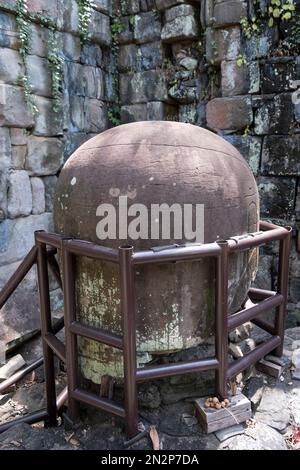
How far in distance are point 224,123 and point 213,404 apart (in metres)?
3.53

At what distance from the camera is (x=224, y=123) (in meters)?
4.61

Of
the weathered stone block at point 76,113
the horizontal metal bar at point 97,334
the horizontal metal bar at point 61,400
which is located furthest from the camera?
the weathered stone block at point 76,113

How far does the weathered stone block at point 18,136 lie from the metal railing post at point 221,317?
9.80 ft

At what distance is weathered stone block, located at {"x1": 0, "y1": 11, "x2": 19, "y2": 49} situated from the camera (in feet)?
12.2

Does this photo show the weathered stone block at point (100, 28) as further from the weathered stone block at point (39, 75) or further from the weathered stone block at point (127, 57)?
the weathered stone block at point (39, 75)

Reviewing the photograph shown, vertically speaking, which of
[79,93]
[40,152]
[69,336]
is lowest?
[69,336]

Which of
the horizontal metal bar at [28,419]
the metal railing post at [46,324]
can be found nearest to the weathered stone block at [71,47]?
the metal railing post at [46,324]

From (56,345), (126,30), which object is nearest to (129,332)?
(56,345)

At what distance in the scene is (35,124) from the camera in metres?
4.18

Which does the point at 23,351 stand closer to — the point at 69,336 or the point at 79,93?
the point at 69,336

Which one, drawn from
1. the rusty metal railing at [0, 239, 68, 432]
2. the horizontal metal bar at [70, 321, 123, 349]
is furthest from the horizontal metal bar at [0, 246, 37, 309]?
the horizontal metal bar at [70, 321, 123, 349]

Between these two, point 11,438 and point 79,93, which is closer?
point 11,438

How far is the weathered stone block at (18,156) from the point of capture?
3996 millimetres
